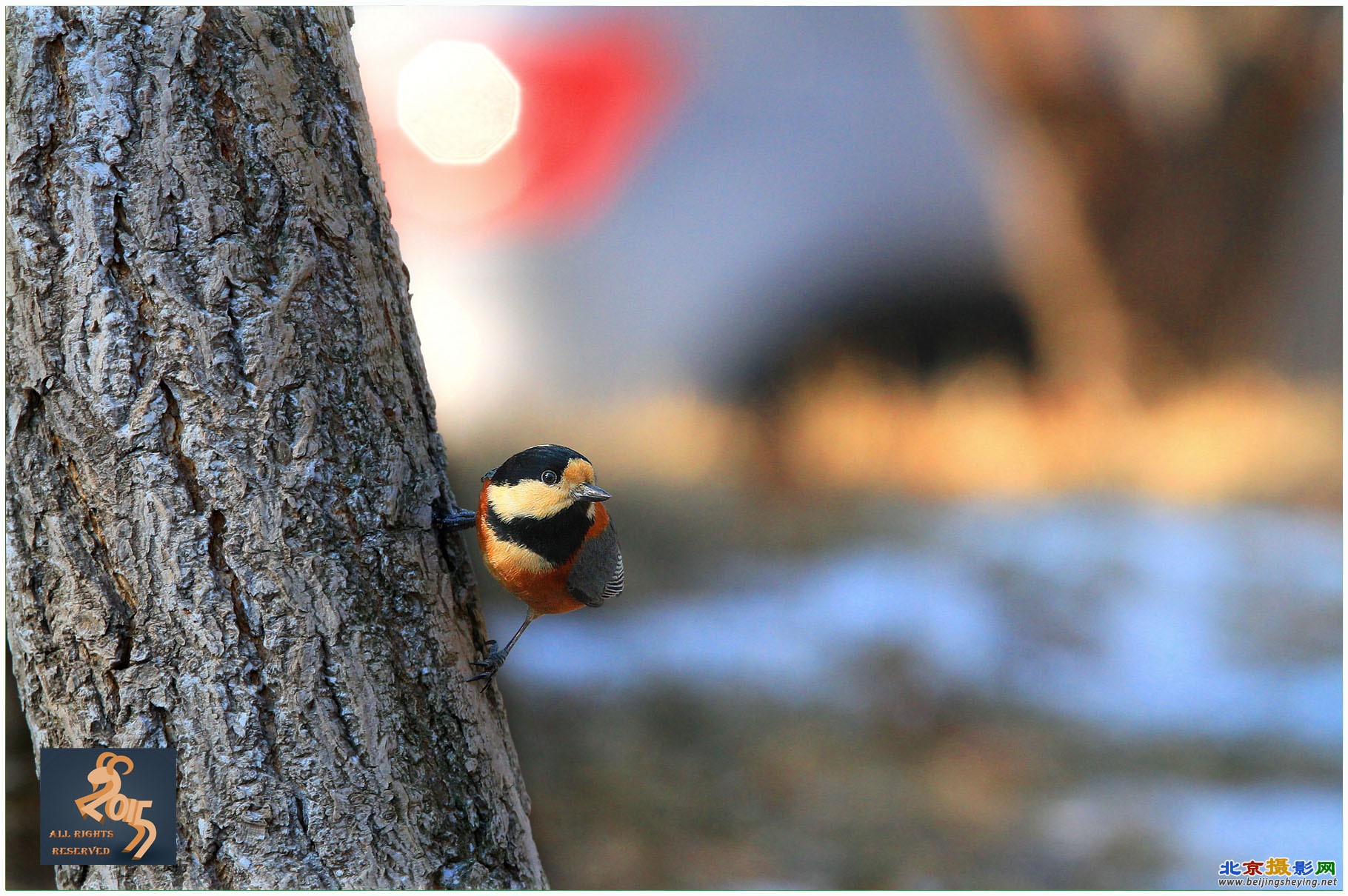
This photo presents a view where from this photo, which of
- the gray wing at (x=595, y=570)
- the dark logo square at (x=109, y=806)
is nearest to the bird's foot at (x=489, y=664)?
the gray wing at (x=595, y=570)

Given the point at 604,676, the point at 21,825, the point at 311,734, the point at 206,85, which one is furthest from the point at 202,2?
the point at 604,676

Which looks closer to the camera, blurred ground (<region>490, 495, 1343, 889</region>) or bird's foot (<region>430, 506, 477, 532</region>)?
bird's foot (<region>430, 506, 477, 532</region>)

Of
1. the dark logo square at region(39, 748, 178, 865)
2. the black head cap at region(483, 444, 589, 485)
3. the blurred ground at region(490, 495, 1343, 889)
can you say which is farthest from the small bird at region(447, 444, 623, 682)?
the blurred ground at region(490, 495, 1343, 889)

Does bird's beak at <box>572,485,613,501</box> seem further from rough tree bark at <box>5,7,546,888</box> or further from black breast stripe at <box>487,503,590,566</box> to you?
rough tree bark at <box>5,7,546,888</box>

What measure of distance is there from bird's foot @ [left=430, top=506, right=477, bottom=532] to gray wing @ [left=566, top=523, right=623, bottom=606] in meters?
0.11

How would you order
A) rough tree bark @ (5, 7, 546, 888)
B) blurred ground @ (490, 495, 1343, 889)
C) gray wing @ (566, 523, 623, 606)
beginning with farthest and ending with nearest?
blurred ground @ (490, 495, 1343, 889) < gray wing @ (566, 523, 623, 606) < rough tree bark @ (5, 7, 546, 888)

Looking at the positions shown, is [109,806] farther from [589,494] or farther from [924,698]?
[924,698]

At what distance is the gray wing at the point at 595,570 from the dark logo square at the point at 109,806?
1.25ft

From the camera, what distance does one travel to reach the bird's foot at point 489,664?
0.83 meters

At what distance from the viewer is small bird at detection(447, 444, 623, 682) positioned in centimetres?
75

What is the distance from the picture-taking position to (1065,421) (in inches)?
69.4

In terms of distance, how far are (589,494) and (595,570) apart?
115 mm

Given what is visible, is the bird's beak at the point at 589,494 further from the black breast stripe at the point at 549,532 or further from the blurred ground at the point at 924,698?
the blurred ground at the point at 924,698

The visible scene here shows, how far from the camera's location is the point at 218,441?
0.71m
